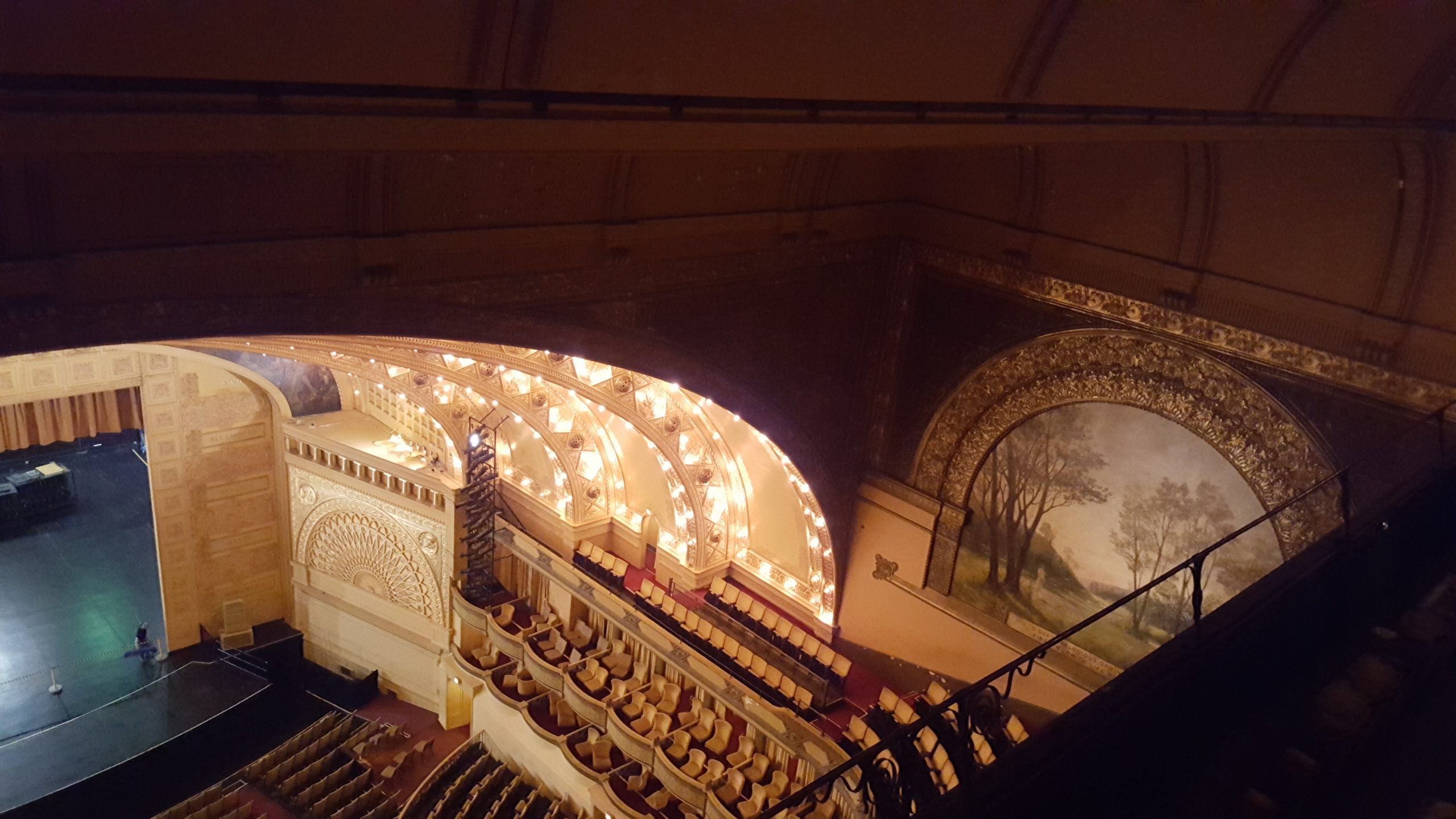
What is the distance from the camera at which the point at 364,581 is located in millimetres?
11805

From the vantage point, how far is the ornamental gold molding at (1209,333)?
5891 mm

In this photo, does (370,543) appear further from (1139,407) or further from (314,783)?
(1139,407)

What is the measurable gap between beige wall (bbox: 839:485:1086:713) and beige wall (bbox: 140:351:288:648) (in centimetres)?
701

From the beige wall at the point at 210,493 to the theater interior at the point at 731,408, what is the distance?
2.2 inches

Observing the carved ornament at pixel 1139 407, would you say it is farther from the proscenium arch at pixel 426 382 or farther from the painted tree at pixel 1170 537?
the proscenium arch at pixel 426 382

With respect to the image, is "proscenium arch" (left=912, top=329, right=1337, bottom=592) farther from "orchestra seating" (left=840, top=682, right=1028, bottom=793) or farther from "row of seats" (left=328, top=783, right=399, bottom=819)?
"row of seats" (left=328, top=783, right=399, bottom=819)

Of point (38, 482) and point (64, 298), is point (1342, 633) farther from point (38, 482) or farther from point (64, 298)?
point (38, 482)

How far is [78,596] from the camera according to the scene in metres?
12.3

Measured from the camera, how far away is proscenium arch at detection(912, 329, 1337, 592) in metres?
6.34

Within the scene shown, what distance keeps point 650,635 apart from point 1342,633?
6622 millimetres

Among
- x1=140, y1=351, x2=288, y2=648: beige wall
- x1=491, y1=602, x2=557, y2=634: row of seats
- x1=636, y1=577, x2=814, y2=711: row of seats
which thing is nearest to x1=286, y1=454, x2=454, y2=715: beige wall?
x1=140, y1=351, x2=288, y2=648: beige wall

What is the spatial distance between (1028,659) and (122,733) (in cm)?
1066

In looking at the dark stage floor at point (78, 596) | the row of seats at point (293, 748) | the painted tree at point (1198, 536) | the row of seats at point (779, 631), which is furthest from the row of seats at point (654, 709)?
the dark stage floor at point (78, 596)

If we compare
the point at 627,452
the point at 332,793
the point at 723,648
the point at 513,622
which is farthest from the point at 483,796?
the point at 627,452
